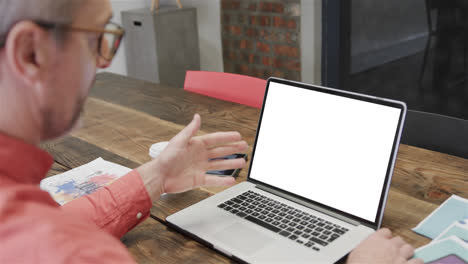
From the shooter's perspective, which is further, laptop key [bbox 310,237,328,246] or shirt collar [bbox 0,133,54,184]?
laptop key [bbox 310,237,328,246]

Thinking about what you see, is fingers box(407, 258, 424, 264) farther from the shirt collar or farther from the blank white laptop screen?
the shirt collar

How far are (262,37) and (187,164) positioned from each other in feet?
9.54

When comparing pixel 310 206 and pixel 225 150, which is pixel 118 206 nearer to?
pixel 225 150

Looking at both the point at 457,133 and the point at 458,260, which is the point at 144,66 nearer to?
the point at 457,133

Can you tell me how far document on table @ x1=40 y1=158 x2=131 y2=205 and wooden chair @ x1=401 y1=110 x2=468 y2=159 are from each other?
913 mm

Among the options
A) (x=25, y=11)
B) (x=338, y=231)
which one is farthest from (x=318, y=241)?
(x=25, y=11)

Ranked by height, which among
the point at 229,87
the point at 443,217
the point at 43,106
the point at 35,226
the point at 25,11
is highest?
the point at 25,11

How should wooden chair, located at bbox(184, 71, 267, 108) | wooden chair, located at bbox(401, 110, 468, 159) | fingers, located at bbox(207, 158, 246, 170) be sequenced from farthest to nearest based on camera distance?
wooden chair, located at bbox(184, 71, 267, 108) → wooden chair, located at bbox(401, 110, 468, 159) → fingers, located at bbox(207, 158, 246, 170)

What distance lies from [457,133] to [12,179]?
127 centimetres

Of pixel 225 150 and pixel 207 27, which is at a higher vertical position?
pixel 207 27

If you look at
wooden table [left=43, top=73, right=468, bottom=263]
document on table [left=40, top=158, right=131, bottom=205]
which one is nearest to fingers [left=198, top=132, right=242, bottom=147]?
wooden table [left=43, top=73, right=468, bottom=263]

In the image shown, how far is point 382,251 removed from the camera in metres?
0.86

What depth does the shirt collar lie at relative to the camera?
23.0 inches

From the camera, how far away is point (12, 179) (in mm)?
590
